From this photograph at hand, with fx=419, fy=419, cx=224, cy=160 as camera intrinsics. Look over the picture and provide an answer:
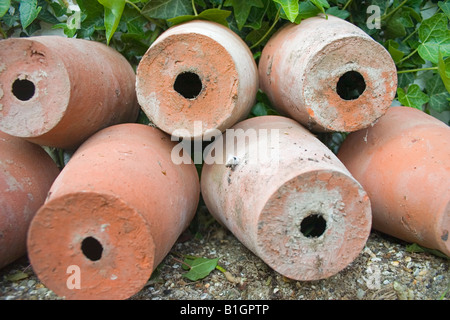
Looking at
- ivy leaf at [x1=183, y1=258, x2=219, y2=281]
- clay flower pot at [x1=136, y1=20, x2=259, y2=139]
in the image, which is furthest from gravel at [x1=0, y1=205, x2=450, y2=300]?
clay flower pot at [x1=136, y1=20, x2=259, y2=139]

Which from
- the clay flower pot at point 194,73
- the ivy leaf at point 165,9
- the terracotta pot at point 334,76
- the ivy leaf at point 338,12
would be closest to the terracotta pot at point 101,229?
the clay flower pot at point 194,73

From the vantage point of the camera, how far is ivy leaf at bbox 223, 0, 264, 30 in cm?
143

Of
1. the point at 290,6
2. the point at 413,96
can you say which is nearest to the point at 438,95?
the point at 413,96

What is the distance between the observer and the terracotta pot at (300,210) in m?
0.93

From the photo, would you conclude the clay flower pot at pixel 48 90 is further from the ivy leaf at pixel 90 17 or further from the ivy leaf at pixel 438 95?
the ivy leaf at pixel 438 95

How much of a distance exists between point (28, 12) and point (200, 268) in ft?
3.56

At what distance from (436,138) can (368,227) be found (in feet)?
1.33

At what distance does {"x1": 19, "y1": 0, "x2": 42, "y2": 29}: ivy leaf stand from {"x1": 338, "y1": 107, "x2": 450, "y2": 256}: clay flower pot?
1.18 m

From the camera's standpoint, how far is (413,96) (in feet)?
5.08

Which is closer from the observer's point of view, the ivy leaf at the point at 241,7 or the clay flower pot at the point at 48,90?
the clay flower pot at the point at 48,90

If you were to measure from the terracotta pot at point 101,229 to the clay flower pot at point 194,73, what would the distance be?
0.53 feet

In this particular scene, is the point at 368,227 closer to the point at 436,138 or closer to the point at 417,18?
the point at 436,138

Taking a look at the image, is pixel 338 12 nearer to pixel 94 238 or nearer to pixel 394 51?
pixel 394 51

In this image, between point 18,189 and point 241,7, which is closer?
point 18,189
